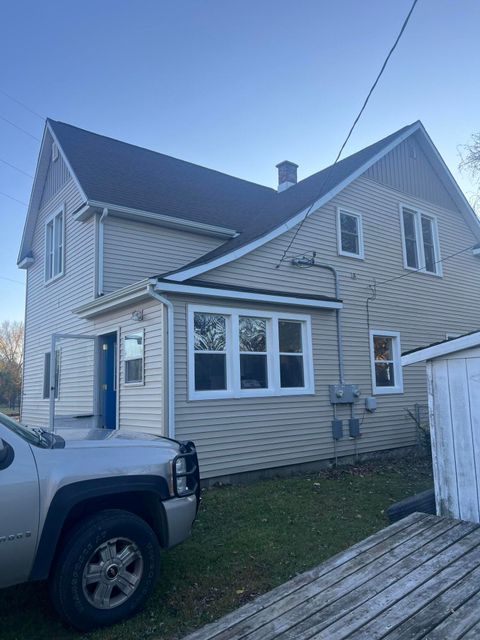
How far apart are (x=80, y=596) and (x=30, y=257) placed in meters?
12.7

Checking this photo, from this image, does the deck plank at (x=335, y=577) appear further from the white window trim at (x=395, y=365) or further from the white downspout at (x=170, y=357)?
the white window trim at (x=395, y=365)

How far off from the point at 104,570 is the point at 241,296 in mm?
5579

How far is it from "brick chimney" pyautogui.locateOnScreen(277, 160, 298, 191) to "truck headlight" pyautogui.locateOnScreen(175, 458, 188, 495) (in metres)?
12.8

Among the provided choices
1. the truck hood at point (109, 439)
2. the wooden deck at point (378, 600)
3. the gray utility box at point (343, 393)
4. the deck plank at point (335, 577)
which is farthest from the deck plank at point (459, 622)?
the gray utility box at point (343, 393)

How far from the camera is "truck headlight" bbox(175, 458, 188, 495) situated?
387cm

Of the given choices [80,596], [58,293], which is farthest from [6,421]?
[58,293]

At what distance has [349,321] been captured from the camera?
34.1 feet

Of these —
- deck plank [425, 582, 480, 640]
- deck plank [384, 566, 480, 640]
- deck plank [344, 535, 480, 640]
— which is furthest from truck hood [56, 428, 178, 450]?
deck plank [425, 582, 480, 640]

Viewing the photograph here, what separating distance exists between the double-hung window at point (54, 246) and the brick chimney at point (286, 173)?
702cm

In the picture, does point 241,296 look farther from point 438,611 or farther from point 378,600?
point 438,611

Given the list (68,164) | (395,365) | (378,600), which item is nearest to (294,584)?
(378,600)

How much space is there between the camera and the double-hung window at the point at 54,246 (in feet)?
40.0

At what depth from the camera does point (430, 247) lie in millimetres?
12914

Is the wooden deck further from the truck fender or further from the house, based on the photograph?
the house
